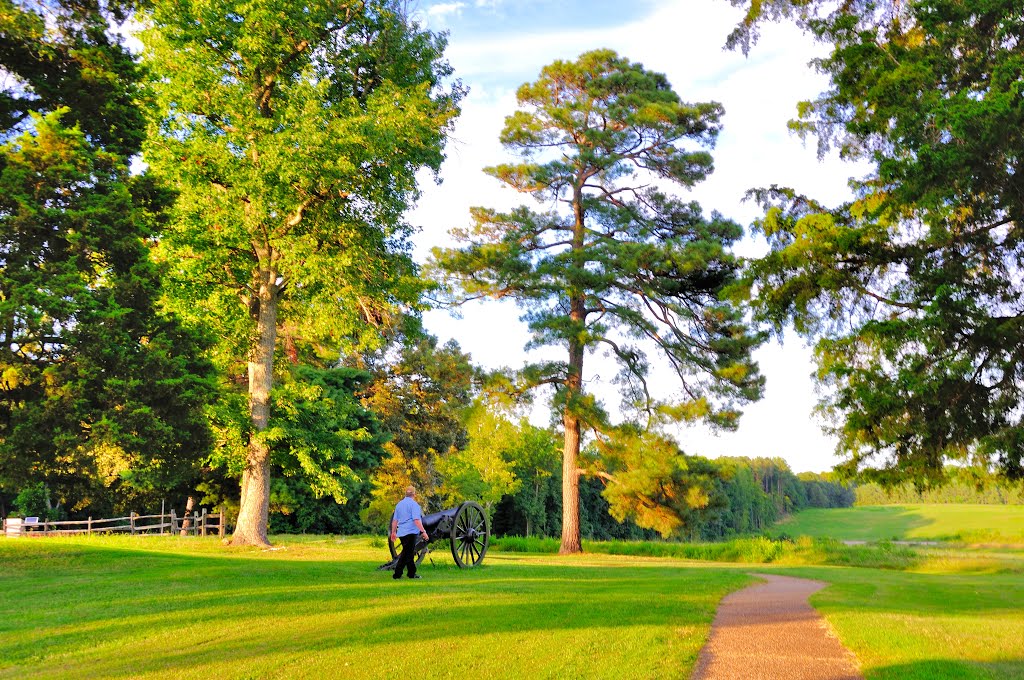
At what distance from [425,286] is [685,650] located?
1590cm

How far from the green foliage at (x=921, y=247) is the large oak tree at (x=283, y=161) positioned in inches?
412

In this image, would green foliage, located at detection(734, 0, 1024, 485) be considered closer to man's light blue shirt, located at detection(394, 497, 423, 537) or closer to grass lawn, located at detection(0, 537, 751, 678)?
grass lawn, located at detection(0, 537, 751, 678)

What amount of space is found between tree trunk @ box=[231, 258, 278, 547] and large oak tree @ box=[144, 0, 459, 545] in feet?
0.12

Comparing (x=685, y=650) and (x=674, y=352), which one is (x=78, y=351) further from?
(x=674, y=352)

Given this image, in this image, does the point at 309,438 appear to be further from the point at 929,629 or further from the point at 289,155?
the point at 929,629

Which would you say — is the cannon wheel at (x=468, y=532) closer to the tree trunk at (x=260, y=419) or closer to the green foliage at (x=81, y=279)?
the tree trunk at (x=260, y=419)

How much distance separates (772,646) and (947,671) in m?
1.63

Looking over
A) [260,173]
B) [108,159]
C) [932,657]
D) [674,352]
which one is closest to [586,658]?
[932,657]

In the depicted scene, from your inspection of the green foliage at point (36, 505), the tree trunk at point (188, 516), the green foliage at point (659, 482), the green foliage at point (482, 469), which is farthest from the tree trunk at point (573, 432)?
the green foliage at point (36, 505)

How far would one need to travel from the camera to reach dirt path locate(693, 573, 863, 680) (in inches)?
250

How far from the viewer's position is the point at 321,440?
2181 cm

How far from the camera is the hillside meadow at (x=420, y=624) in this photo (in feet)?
20.2

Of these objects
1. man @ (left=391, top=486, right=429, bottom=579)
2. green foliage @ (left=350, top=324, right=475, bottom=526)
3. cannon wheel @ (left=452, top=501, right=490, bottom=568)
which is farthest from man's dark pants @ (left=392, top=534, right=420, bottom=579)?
green foliage @ (left=350, top=324, right=475, bottom=526)

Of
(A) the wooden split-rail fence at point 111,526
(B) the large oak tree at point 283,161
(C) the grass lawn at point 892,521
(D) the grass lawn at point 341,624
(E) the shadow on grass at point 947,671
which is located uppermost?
(B) the large oak tree at point 283,161
